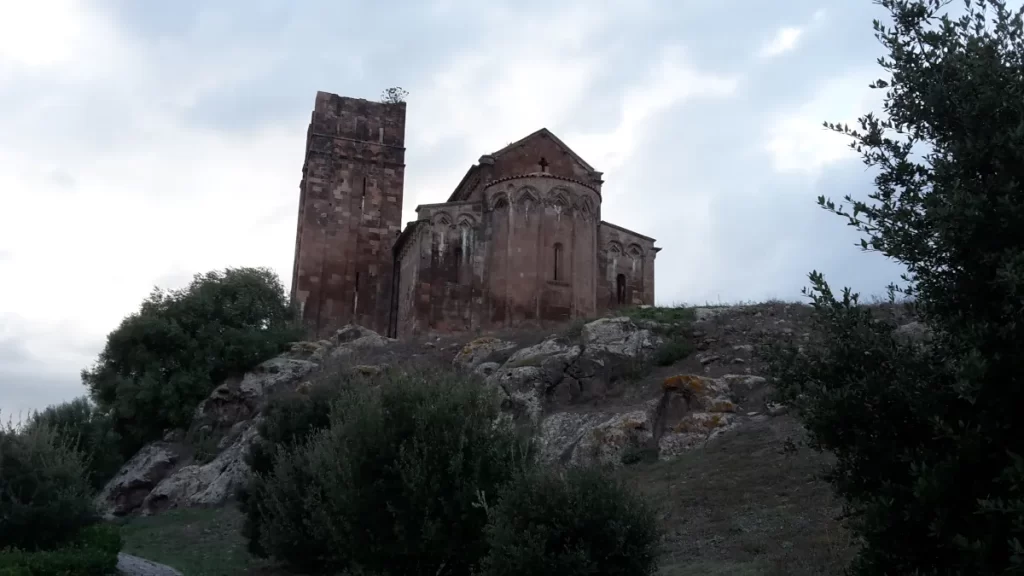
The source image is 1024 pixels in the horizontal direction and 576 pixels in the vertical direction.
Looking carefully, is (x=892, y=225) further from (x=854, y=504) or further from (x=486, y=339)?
(x=486, y=339)

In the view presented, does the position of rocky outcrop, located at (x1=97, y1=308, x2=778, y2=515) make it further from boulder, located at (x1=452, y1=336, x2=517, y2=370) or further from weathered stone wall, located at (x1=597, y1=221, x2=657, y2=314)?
weathered stone wall, located at (x1=597, y1=221, x2=657, y2=314)

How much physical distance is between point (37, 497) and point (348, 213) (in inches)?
973

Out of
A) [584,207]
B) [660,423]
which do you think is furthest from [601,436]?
[584,207]

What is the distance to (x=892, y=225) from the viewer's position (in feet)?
24.1

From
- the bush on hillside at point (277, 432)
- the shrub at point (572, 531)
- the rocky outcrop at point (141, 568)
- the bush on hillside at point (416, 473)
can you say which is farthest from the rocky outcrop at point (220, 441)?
the shrub at point (572, 531)

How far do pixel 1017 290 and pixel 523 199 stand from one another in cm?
2563

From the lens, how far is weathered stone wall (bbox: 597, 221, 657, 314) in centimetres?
3334

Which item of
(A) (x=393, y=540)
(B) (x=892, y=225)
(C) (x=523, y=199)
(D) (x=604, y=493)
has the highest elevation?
(C) (x=523, y=199)

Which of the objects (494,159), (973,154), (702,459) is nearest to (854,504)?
(973,154)

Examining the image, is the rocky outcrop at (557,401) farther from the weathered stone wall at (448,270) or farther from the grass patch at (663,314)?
the weathered stone wall at (448,270)

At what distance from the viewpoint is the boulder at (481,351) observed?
25422mm

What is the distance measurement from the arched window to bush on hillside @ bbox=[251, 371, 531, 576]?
1841 centimetres

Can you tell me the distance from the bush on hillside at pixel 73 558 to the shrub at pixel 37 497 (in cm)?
36

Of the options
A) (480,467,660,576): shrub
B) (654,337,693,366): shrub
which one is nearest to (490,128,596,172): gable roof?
(654,337,693,366): shrub
